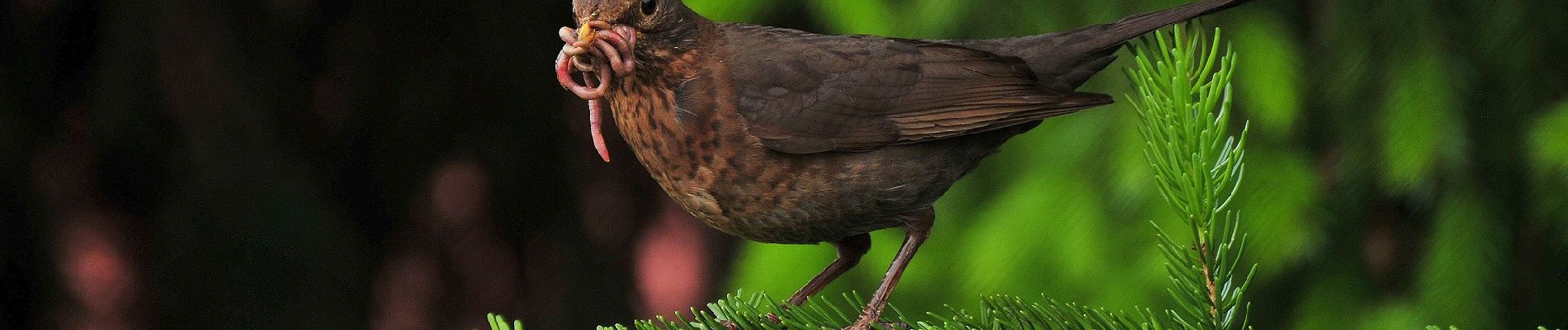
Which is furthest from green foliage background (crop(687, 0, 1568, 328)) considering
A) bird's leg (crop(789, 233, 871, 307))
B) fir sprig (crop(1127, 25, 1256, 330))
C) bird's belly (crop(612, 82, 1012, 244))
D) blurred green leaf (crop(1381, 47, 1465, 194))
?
fir sprig (crop(1127, 25, 1256, 330))

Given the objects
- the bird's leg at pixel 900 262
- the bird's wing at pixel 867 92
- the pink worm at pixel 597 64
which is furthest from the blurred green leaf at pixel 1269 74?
the pink worm at pixel 597 64

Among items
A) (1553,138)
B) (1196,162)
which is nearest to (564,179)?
(1553,138)

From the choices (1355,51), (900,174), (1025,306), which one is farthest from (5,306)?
(1355,51)

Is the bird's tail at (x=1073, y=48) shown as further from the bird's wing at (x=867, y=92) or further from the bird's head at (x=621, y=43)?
the bird's head at (x=621, y=43)

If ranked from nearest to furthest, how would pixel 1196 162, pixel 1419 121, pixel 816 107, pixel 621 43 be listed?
1. pixel 1196 162
2. pixel 621 43
3. pixel 816 107
4. pixel 1419 121

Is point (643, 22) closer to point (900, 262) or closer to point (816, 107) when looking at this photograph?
point (816, 107)

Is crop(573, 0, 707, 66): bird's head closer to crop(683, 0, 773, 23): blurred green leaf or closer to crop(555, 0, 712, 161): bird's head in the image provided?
crop(555, 0, 712, 161): bird's head

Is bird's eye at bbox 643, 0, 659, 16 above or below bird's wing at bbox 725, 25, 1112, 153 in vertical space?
above
